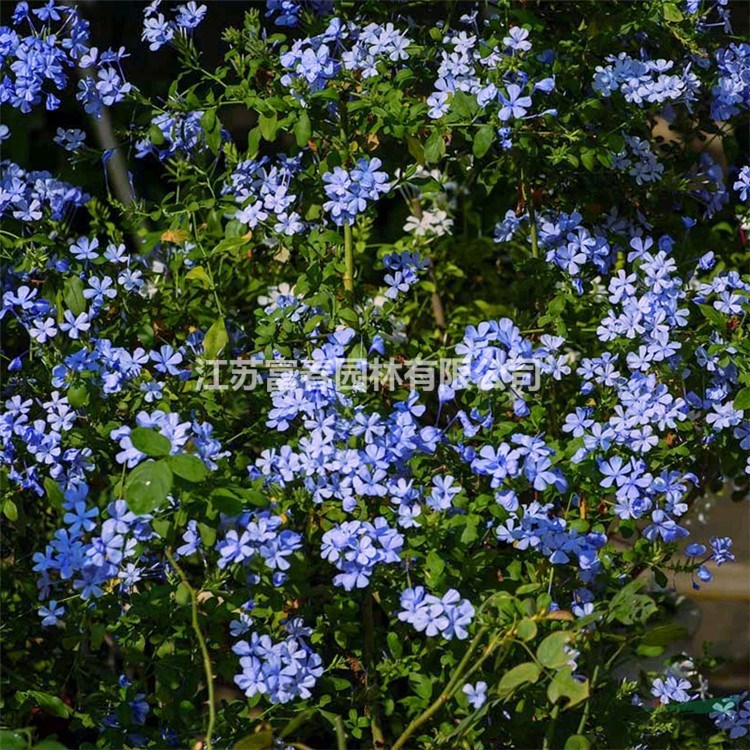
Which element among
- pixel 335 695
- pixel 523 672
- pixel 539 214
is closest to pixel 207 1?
pixel 539 214

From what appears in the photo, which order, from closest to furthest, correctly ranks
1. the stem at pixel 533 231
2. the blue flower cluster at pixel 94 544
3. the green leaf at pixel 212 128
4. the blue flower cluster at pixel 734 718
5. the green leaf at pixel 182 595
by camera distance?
the blue flower cluster at pixel 94 544
the green leaf at pixel 182 595
the green leaf at pixel 212 128
the blue flower cluster at pixel 734 718
the stem at pixel 533 231

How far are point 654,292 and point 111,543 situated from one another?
89 cm

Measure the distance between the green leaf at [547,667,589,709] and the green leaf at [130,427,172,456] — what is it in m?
0.53

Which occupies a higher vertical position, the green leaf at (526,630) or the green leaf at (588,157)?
the green leaf at (588,157)

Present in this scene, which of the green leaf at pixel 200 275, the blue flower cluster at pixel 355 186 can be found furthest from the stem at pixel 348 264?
the green leaf at pixel 200 275

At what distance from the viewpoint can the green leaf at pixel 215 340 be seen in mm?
1835

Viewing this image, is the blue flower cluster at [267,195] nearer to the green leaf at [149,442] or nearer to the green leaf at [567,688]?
the green leaf at [149,442]

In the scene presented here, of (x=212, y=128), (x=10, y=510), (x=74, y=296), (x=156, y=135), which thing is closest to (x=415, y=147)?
(x=212, y=128)

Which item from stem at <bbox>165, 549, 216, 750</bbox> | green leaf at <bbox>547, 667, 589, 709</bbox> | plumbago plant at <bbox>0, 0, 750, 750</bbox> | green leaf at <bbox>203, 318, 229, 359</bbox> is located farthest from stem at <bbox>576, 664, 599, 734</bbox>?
green leaf at <bbox>203, 318, 229, 359</bbox>

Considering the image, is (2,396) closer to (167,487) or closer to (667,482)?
(167,487)

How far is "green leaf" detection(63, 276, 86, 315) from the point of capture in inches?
73.8

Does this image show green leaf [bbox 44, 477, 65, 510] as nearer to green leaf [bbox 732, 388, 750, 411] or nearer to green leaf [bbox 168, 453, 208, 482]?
green leaf [bbox 168, 453, 208, 482]

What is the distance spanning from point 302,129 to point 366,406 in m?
0.41

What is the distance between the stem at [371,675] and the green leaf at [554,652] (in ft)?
1.30
